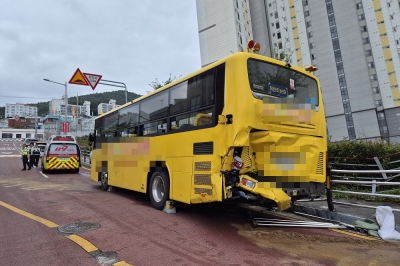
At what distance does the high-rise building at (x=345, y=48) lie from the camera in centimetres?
4094

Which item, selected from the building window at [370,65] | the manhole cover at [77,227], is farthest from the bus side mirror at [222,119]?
the building window at [370,65]

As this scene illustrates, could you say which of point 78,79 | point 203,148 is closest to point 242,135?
point 203,148

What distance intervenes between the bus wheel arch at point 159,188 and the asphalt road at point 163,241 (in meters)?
0.25

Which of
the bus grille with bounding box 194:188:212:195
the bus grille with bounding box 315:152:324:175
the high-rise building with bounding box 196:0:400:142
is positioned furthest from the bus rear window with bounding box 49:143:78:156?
the high-rise building with bounding box 196:0:400:142

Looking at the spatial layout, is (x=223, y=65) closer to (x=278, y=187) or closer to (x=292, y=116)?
(x=292, y=116)

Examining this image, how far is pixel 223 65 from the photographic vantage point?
17.6 feet

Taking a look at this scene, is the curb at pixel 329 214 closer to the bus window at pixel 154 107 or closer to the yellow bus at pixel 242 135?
the yellow bus at pixel 242 135

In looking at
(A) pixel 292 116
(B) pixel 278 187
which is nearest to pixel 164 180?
(B) pixel 278 187

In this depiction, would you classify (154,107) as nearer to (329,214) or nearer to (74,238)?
(74,238)

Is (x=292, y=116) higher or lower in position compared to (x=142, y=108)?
lower

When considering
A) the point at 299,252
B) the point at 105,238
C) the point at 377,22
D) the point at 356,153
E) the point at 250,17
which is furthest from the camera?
the point at 250,17

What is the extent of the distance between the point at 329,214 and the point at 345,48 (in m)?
45.2

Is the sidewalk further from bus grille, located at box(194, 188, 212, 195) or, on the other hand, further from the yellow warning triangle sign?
the yellow warning triangle sign

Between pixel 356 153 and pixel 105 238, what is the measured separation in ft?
27.6
